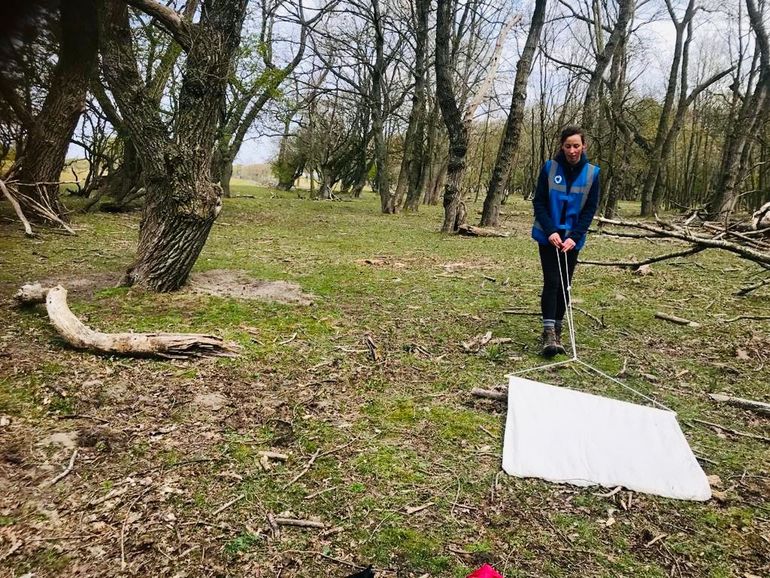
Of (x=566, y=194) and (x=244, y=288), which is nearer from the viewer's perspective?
(x=566, y=194)

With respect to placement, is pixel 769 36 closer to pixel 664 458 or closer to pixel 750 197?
pixel 750 197

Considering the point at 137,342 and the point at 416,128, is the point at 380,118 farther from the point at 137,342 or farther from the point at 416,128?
the point at 137,342

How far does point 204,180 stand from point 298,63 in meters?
15.5

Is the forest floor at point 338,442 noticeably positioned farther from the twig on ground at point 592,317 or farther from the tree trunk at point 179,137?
the tree trunk at point 179,137

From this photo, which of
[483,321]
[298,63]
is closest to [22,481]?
[483,321]

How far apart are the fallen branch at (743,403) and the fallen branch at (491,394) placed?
5.02ft

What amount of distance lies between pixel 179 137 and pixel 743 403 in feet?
17.1

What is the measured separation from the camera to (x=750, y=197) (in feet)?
82.0

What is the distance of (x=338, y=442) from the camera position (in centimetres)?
289

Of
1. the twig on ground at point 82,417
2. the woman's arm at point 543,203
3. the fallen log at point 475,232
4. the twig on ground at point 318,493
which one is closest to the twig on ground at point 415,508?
the twig on ground at point 318,493

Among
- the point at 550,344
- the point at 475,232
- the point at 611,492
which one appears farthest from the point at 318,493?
the point at 475,232

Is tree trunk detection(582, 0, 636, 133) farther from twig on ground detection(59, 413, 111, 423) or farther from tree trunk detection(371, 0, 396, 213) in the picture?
twig on ground detection(59, 413, 111, 423)

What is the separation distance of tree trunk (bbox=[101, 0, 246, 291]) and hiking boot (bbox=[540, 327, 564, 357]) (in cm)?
348

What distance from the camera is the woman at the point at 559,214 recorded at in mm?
4234
